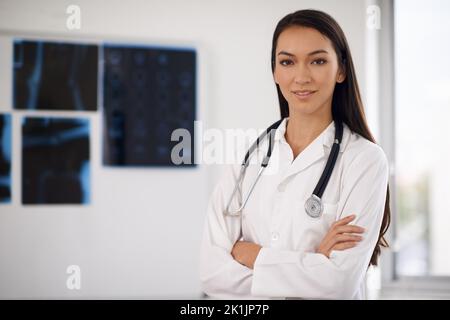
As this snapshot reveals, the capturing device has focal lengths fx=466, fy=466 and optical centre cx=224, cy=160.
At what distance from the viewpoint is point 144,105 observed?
1219mm

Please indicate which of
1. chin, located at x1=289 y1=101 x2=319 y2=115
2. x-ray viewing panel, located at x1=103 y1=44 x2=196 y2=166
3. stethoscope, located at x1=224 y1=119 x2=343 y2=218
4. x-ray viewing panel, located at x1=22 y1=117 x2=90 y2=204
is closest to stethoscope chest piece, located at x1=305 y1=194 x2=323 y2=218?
stethoscope, located at x1=224 y1=119 x2=343 y2=218

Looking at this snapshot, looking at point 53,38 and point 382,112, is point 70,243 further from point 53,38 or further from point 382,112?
point 382,112

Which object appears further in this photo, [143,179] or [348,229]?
[143,179]

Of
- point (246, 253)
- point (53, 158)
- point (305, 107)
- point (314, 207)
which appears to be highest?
point (305, 107)

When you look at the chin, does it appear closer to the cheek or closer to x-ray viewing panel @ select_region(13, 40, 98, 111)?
the cheek

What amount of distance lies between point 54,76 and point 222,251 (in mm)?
624

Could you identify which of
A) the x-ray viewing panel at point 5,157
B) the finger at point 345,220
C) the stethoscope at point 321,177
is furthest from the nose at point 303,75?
the x-ray viewing panel at point 5,157

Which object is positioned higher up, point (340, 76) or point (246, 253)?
point (340, 76)

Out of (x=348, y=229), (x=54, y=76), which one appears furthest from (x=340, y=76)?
(x=54, y=76)

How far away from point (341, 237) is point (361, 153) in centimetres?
21

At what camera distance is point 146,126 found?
4.00 feet

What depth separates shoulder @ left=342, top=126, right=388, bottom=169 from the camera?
1109 mm

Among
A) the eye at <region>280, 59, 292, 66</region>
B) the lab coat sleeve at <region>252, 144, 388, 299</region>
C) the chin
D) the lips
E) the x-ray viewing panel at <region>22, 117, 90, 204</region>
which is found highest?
the eye at <region>280, 59, 292, 66</region>

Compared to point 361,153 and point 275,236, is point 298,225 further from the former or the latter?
point 361,153
